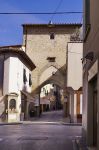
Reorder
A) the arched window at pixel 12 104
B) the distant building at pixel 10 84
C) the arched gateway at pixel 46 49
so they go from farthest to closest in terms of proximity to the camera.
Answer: the arched gateway at pixel 46 49, the arched window at pixel 12 104, the distant building at pixel 10 84

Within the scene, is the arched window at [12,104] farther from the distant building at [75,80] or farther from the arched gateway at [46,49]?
the arched gateway at [46,49]

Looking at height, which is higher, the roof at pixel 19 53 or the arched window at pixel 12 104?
the roof at pixel 19 53

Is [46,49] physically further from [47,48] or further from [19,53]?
[19,53]

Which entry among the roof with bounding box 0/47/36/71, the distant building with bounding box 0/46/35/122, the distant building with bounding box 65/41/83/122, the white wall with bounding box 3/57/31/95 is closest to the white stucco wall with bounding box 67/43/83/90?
the distant building with bounding box 65/41/83/122

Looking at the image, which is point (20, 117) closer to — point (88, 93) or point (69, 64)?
point (69, 64)

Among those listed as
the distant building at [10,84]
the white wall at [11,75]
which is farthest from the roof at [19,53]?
the white wall at [11,75]

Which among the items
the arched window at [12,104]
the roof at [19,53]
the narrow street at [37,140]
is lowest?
the narrow street at [37,140]

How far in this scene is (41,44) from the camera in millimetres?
56906

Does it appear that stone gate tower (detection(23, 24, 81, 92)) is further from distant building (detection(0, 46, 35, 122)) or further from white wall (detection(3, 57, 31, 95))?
white wall (detection(3, 57, 31, 95))

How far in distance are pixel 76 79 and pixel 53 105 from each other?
6051 centimetres

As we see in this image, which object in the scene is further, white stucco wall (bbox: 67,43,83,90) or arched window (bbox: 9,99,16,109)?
white stucco wall (bbox: 67,43,83,90)

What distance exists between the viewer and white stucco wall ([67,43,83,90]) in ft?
151

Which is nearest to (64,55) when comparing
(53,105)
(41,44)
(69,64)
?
(41,44)

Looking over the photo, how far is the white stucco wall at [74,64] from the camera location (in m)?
45.9
